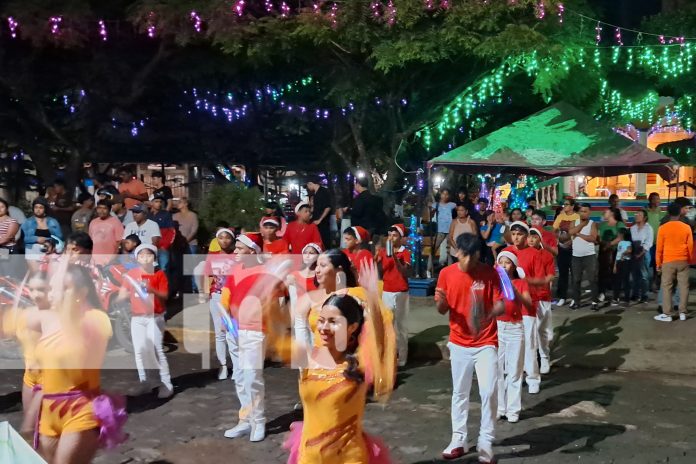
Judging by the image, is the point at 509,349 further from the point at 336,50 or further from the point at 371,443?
the point at 336,50

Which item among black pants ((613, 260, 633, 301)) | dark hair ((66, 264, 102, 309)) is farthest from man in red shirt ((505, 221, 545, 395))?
dark hair ((66, 264, 102, 309))

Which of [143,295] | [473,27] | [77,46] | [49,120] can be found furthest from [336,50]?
[143,295]

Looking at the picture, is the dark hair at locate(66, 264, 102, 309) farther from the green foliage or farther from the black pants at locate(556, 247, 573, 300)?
the black pants at locate(556, 247, 573, 300)

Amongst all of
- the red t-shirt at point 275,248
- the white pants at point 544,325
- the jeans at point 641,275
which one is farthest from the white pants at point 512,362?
the jeans at point 641,275

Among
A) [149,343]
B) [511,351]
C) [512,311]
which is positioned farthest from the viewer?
[149,343]

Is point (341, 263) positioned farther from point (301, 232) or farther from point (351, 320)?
point (301, 232)

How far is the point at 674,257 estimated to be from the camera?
1027cm

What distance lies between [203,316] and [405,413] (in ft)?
16.6

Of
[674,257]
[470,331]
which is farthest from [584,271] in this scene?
[470,331]

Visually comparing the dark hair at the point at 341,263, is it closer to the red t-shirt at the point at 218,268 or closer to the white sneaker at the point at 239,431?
the white sneaker at the point at 239,431

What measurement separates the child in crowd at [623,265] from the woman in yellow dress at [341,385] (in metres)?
8.64

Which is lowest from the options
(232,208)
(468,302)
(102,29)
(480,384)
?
(480,384)

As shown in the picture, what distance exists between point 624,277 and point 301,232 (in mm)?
5335

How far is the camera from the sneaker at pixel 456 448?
19.5ft
